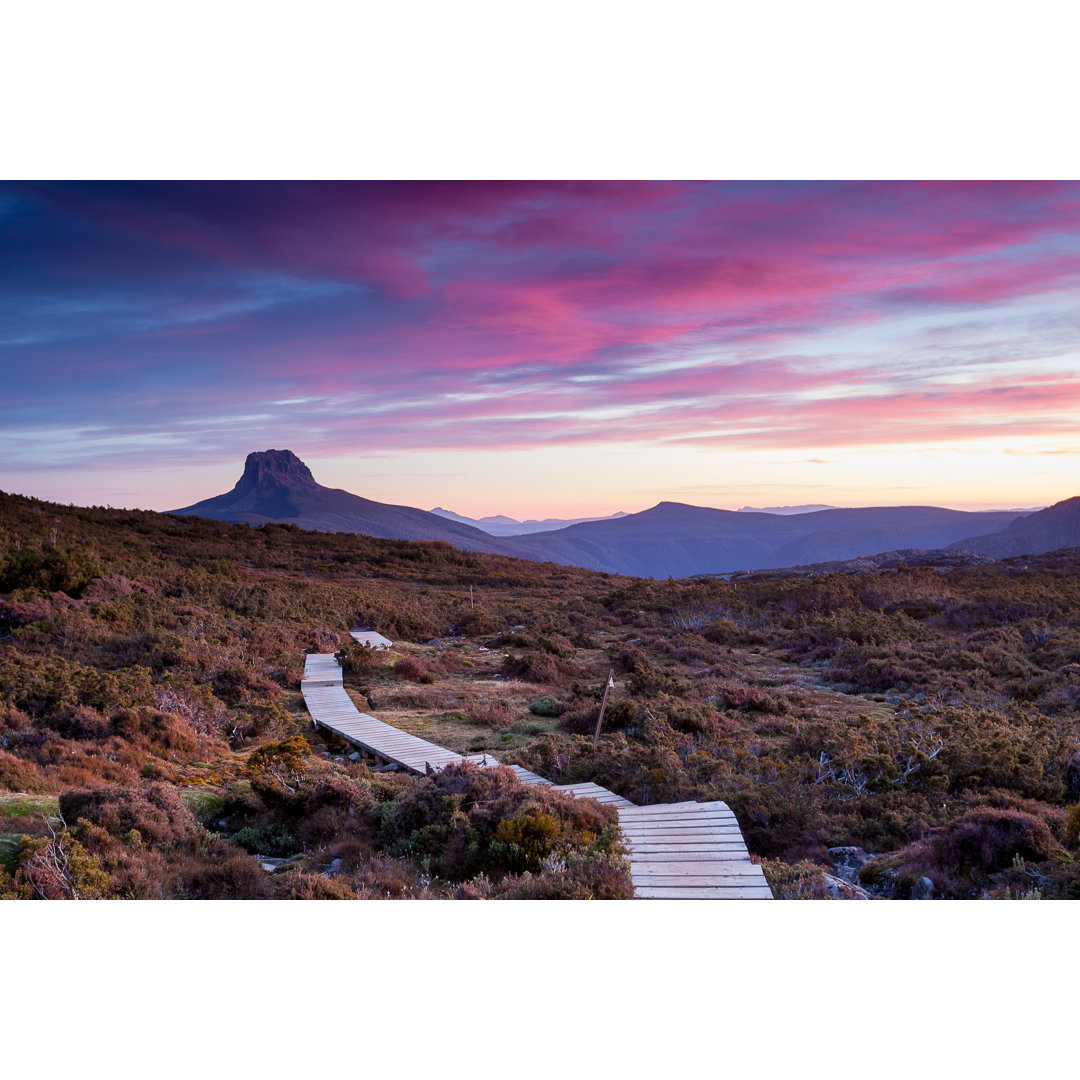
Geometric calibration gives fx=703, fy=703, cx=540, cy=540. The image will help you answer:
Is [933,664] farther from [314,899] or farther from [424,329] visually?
[314,899]

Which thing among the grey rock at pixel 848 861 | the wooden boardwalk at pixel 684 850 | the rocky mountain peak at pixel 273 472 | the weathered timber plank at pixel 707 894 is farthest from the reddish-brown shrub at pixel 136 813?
the rocky mountain peak at pixel 273 472

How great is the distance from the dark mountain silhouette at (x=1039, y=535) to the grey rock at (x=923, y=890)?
265 feet

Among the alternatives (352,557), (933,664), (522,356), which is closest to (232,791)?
(522,356)

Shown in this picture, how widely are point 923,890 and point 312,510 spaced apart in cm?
14895

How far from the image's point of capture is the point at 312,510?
145125 millimetres

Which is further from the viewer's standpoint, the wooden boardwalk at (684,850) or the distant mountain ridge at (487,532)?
the distant mountain ridge at (487,532)

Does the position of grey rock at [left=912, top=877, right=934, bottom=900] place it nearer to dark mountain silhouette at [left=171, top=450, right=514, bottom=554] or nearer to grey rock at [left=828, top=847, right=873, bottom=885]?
grey rock at [left=828, top=847, right=873, bottom=885]

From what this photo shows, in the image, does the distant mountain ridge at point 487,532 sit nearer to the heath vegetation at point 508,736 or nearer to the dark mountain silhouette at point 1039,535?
the dark mountain silhouette at point 1039,535

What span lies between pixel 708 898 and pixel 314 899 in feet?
8.58

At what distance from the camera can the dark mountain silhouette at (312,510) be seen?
13150cm

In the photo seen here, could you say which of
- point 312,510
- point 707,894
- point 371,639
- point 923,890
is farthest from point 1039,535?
point 312,510

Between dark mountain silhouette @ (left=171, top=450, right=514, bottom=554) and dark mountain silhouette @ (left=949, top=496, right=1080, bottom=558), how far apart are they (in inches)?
2981

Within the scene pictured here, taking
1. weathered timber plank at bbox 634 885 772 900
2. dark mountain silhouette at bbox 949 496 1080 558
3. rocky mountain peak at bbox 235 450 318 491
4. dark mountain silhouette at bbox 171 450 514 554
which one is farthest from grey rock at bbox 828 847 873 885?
rocky mountain peak at bbox 235 450 318 491

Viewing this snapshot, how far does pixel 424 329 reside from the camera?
14.6m
